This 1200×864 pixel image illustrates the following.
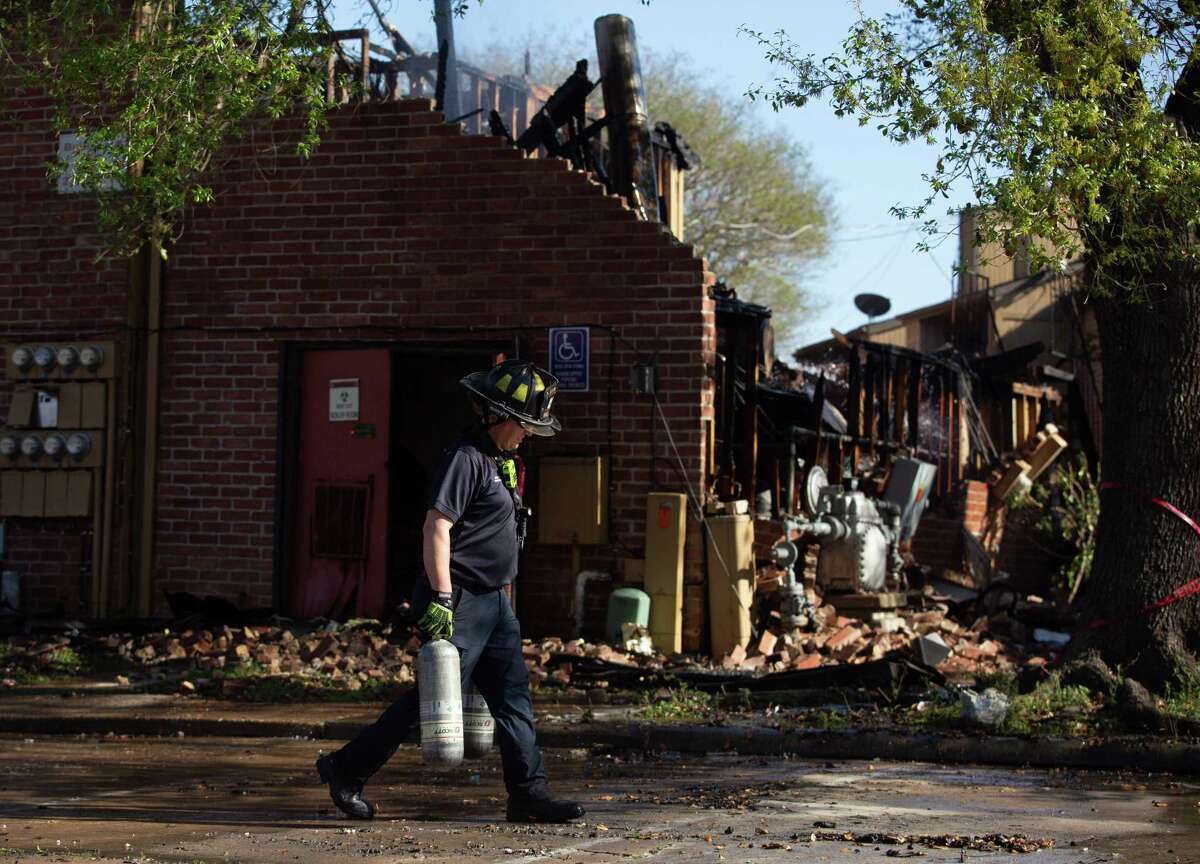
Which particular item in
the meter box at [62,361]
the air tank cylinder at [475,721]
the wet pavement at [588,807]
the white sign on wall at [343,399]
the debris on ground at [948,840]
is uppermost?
the meter box at [62,361]

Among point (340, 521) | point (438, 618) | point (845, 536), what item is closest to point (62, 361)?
point (340, 521)

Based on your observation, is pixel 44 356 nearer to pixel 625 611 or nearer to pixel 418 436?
pixel 418 436

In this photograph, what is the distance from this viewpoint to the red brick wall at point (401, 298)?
13.9 metres

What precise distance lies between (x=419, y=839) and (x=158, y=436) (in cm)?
913

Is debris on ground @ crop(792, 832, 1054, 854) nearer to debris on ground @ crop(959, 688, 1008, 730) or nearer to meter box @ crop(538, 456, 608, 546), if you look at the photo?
debris on ground @ crop(959, 688, 1008, 730)

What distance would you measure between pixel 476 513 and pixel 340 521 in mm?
7743

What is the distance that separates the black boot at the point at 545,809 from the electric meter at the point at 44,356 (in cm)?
954

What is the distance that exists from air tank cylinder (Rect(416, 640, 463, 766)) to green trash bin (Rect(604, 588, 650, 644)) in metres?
6.80

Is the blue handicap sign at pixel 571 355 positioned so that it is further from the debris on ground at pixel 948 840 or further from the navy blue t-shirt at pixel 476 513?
the debris on ground at pixel 948 840

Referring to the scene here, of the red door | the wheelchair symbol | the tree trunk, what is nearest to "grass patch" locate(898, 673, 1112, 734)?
the tree trunk

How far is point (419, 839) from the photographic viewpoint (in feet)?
21.3

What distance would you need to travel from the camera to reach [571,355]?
550 inches

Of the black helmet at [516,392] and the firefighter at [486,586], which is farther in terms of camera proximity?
the black helmet at [516,392]

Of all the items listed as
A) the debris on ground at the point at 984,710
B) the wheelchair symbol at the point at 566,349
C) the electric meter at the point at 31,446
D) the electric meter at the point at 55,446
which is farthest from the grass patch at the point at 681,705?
the electric meter at the point at 31,446
